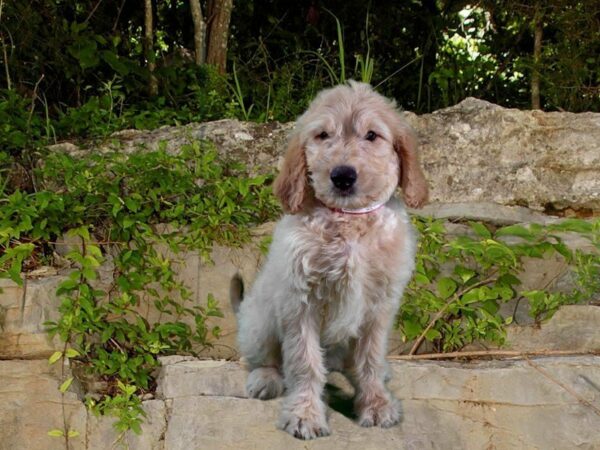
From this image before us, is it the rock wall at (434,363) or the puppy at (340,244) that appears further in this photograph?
the rock wall at (434,363)

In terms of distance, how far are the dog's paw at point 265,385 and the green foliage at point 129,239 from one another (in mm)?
787

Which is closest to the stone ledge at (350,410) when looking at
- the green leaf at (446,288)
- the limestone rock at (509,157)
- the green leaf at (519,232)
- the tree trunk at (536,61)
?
the green leaf at (446,288)

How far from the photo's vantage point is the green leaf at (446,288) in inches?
214

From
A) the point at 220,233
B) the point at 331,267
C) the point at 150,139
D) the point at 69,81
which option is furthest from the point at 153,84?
the point at 331,267

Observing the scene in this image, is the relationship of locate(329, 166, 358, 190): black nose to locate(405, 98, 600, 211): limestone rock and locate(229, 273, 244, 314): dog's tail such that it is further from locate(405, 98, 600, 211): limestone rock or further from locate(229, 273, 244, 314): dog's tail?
locate(405, 98, 600, 211): limestone rock

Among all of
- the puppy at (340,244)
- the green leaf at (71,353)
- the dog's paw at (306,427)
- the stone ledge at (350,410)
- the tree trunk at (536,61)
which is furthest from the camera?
the tree trunk at (536,61)

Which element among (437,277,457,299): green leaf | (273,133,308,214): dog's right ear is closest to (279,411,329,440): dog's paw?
(273,133,308,214): dog's right ear

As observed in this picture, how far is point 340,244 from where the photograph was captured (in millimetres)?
3730

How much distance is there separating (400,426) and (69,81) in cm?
544

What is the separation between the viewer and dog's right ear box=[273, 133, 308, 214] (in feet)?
12.2

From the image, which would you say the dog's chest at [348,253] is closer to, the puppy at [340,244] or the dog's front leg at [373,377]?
the puppy at [340,244]

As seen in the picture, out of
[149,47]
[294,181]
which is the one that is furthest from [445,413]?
[149,47]

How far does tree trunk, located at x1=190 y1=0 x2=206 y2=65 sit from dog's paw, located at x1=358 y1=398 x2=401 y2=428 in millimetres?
5095

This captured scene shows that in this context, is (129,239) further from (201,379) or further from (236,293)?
(201,379)
